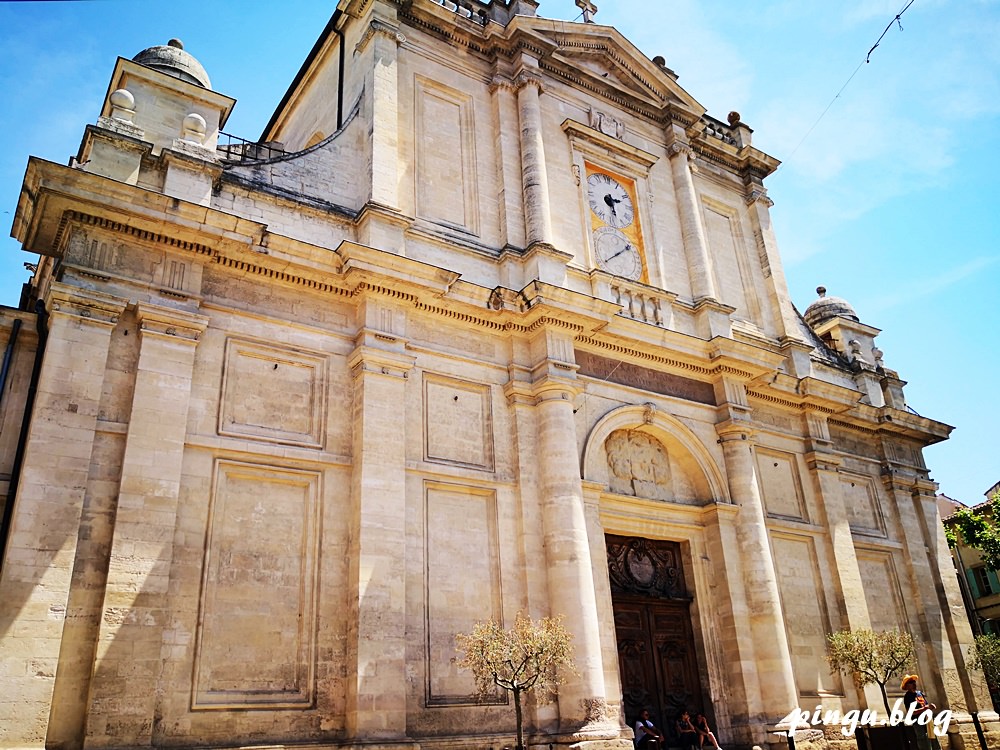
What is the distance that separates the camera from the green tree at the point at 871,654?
14898 mm

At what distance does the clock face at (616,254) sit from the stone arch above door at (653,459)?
10.2ft

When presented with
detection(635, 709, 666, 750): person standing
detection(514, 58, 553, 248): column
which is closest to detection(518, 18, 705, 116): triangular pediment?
detection(514, 58, 553, 248): column

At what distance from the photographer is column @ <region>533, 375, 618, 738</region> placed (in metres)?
12.0

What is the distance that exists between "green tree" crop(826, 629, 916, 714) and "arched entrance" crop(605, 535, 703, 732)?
9.20ft

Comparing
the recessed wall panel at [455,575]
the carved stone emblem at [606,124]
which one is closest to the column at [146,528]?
the recessed wall panel at [455,575]

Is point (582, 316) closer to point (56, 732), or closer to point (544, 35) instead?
point (544, 35)

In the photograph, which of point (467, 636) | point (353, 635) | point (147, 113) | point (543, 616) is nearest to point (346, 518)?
point (353, 635)

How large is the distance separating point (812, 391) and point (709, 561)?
497cm

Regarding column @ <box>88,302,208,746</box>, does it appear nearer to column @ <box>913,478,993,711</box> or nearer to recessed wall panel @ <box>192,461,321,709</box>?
recessed wall panel @ <box>192,461,321,709</box>

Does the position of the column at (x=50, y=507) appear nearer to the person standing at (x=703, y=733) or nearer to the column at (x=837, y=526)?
the person standing at (x=703, y=733)

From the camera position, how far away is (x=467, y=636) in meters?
11.2

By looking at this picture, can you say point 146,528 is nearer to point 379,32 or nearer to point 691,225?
point 379,32

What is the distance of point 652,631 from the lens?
47.8 ft

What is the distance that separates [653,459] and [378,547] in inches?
254
